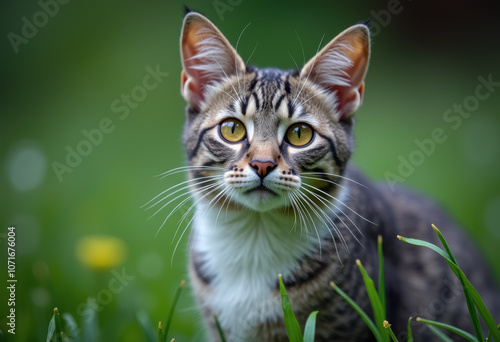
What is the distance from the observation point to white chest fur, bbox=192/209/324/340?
7.68 feet

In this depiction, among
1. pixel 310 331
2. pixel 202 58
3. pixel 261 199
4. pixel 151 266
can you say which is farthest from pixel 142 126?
pixel 310 331

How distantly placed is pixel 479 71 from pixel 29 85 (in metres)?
4.95

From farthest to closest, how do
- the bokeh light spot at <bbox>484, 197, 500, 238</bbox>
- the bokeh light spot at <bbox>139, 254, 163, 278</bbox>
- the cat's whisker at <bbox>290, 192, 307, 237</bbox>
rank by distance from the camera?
the bokeh light spot at <bbox>484, 197, 500, 238</bbox> < the bokeh light spot at <bbox>139, 254, 163, 278</bbox> < the cat's whisker at <bbox>290, 192, 307, 237</bbox>

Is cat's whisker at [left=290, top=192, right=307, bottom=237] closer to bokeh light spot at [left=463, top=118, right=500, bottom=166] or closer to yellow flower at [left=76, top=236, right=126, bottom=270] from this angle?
yellow flower at [left=76, top=236, right=126, bottom=270]

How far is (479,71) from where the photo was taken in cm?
639

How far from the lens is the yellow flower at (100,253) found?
310 centimetres

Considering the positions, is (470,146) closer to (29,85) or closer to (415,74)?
(415,74)

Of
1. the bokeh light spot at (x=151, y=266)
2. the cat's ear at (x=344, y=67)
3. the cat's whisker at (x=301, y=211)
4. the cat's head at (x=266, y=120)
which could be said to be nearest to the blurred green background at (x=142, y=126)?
the bokeh light spot at (x=151, y=266)

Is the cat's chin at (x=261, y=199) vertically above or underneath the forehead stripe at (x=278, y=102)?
underneath

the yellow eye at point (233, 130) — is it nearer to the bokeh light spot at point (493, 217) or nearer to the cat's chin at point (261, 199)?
the cat's chin at point (261, 199)

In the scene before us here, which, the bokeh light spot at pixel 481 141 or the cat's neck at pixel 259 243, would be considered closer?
the cat's neck at pixel 259 243

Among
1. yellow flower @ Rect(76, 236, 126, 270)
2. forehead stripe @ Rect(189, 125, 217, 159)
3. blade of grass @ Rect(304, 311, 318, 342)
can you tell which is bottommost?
blade of grass @ Rect(304, 311, 318, 342)

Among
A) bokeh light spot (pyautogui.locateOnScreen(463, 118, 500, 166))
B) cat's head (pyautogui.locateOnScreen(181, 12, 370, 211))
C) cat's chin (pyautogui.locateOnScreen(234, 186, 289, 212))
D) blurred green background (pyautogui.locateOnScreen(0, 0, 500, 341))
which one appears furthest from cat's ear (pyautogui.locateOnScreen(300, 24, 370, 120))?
bokeh light spot (pyautogui.locateOnScreen(463, 118, 500, 166))

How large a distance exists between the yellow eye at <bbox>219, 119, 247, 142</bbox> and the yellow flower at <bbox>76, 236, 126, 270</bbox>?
1.23 m
